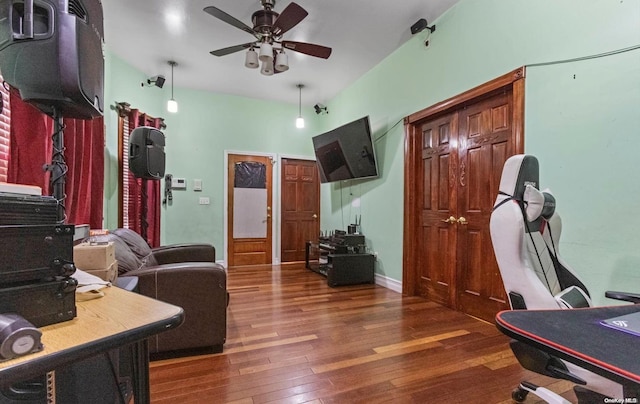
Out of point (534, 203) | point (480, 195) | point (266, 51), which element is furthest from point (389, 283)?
point (266, 51)

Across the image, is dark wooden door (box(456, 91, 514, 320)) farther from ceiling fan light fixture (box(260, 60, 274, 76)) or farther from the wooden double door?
ceiling fan light fixture (box(260, 60, 274, 76))

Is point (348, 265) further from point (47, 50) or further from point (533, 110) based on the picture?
point (47, 50)

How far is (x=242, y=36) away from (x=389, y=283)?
3.40 metres

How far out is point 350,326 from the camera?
8.55 ft

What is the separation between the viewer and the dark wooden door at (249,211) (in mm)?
5250

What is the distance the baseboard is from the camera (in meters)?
3.67

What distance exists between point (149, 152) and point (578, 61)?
142 inches

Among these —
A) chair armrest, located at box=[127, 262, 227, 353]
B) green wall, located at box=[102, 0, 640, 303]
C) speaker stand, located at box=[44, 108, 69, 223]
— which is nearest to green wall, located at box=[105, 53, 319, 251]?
green wall, located at box=[102, 0, 640, 303]

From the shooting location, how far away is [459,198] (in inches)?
117

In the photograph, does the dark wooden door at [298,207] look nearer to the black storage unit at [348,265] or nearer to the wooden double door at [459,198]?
the black storage unit at [348,265]

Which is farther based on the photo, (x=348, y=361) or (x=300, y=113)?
(x=300, y=113)

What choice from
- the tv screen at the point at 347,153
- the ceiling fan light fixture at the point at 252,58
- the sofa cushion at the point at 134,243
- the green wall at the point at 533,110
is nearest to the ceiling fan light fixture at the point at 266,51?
the ceiling fan light fixture at the point at 252,58

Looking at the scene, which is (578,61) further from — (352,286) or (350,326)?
(352,286)

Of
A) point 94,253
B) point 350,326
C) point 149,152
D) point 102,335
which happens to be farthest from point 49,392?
point 149,152
